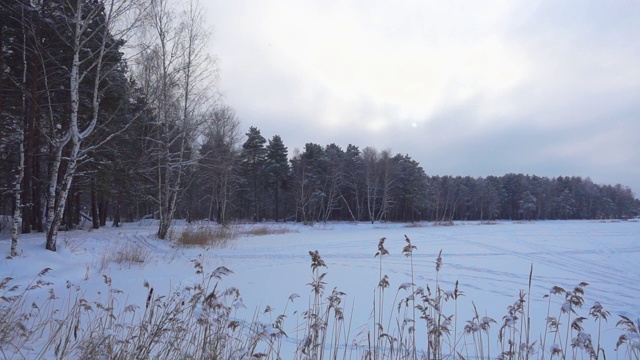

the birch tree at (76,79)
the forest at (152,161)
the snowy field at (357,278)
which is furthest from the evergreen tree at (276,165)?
the birch tree at (76,79)

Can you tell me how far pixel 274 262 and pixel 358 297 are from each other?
4.75m

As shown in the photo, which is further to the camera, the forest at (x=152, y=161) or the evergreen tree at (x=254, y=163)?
the evergreen tree at (x=254, y=163)

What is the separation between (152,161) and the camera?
1508cm

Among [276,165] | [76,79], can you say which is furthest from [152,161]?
[276,165]

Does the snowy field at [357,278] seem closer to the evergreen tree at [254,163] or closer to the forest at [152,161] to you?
the forest at [152,161]

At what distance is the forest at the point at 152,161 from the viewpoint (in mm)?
9453

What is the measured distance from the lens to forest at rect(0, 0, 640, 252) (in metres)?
9.45

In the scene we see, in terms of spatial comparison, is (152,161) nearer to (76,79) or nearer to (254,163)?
(76,79)

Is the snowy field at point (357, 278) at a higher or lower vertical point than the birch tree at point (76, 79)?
lower

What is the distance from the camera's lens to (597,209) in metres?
77.9

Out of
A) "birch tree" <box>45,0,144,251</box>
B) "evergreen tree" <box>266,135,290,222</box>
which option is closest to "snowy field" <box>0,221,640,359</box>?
"birch tree" <box>45,0,144,251</box>

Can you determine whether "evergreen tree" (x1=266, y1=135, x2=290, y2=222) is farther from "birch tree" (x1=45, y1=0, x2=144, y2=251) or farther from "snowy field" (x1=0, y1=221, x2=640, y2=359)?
"birch tree" (x1=45, y1=0, x2=144, y2=251)

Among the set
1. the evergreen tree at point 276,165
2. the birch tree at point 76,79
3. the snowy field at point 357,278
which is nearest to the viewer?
the snowy field at point 357,278

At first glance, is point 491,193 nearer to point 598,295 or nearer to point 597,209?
point 597,209
